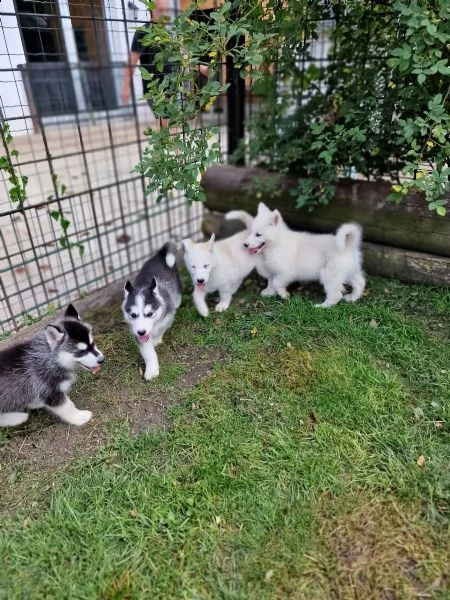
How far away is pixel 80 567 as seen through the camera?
1.98 metres

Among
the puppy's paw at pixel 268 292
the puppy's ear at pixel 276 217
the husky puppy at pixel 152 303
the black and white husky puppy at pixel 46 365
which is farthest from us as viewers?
the puppy's paw at pixel 268 292

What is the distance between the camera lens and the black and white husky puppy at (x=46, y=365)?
254cm

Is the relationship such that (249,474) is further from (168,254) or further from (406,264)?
(406,264)

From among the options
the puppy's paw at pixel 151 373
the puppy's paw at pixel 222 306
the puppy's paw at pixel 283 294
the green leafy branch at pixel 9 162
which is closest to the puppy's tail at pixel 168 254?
the puppy's paw at pixel 222 306

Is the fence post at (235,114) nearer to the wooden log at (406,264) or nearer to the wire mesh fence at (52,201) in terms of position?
the wire mesh fence at (52,201)

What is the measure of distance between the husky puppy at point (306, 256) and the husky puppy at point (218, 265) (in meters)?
0.13

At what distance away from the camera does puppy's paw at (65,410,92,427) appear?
2.73 metres

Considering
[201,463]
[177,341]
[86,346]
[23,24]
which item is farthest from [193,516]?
[23,24]

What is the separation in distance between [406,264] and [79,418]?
2986 mm

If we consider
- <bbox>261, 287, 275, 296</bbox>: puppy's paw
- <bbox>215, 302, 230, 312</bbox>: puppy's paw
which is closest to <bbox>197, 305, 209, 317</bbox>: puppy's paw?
<bbox>215, 302, 230, 312</bbox>: puppy's paw

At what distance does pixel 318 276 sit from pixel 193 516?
2191mm

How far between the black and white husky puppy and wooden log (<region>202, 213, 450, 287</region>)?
2.65m

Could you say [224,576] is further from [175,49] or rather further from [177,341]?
[175,49]

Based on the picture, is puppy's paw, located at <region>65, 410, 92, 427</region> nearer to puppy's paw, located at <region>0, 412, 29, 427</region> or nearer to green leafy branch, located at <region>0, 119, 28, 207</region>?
puppy's paw, located at <region>0, 412, 29, 427</region>
